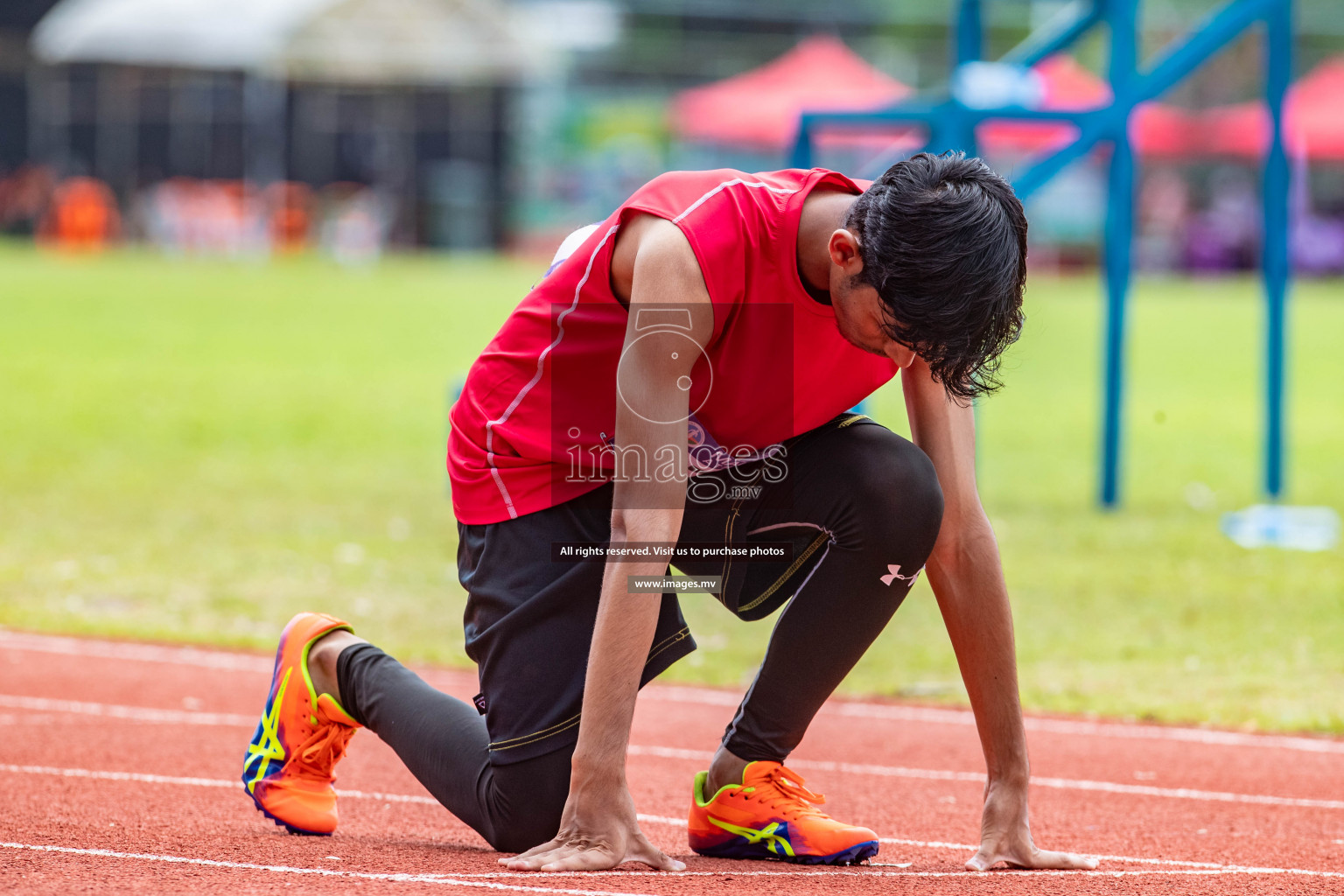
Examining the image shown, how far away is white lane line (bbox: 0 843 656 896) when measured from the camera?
266 cm

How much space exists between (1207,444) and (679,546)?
378 inches

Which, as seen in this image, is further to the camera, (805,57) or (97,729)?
(805,57)

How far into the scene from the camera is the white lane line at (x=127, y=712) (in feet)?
15.3

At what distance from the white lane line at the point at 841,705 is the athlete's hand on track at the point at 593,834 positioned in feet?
7.27

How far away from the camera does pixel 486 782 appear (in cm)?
311

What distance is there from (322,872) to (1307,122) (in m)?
31.2

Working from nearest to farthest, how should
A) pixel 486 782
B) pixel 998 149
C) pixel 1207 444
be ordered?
1. pixel 486 782
2. pixel 1207 444
3. pixel 998 149

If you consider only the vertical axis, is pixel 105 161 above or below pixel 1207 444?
above

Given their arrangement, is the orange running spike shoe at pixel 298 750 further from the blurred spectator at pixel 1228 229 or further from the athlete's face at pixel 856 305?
the blurred spectator at pixel 1228 229

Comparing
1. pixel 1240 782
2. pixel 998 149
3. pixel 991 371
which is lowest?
pixel 1240 782

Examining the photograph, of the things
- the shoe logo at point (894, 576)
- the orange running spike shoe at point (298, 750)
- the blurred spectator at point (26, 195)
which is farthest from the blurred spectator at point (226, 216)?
the shoe logo at point (894, 576)

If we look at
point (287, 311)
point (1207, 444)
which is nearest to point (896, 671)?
point (1207, 444)

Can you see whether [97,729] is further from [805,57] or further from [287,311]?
[805,57]

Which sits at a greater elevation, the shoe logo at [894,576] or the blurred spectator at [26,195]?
the blurred spectator at [26,195]
